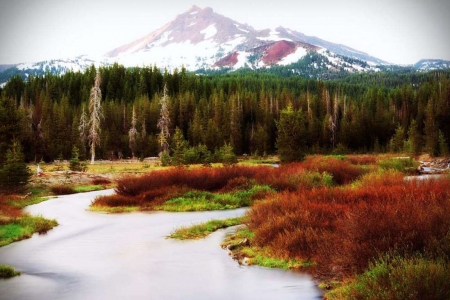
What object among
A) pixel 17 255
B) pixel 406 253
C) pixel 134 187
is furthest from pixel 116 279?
pixel 134 187

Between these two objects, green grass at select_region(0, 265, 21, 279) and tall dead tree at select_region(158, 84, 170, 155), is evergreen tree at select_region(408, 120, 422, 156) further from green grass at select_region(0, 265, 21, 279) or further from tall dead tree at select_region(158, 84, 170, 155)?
green grass at select_region(0, 265, 21, 279)

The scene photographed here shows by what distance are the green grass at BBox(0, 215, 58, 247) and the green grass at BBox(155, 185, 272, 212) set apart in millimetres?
7644

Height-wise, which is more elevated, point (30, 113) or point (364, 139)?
point (30, 113)

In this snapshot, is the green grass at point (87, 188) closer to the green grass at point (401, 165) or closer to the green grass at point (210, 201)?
the green grass at point (210, 201)

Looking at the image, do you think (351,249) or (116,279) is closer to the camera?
(351,249)

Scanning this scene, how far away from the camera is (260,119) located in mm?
115250

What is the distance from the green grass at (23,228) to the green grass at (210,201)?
7644mm

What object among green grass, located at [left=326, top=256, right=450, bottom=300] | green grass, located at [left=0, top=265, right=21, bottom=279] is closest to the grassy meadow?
green grass, located at [left=326, top=256, right=450, bottom=300]

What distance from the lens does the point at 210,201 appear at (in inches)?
1163

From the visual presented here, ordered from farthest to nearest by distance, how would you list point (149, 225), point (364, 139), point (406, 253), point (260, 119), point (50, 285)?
1. point (260, 119)
2. point (364, 139)
3. point (149, 225)
4. point (50, 285)
5. point (406, 253)

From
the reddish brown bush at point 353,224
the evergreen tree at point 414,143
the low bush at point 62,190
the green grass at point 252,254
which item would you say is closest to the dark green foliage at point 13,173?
the low bush at point 62,190

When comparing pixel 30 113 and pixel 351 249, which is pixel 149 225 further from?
pixel 30 113

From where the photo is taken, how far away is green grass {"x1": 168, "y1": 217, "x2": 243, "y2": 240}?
19339mm

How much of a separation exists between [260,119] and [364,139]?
26.6 metres
